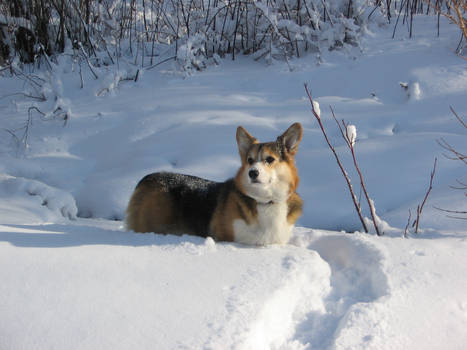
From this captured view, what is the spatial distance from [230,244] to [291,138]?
83 centimetres

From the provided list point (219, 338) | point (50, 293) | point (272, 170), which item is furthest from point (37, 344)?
point (272, 170)

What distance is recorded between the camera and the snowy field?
2074 mm

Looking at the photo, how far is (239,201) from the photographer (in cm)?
312

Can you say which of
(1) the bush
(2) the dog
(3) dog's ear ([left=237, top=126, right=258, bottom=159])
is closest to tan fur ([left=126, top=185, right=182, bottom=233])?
(2) the dog

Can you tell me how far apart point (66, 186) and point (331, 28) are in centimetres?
438

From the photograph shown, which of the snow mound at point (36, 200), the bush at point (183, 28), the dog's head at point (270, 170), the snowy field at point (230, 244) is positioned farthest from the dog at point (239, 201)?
the bush at point (183, 28)

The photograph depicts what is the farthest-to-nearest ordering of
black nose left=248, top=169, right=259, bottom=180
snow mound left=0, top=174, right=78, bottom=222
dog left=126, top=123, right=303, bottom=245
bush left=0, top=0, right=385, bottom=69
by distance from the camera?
bush left=0, top=0, right=385, bottom=69
snow mound left=0, top=174, right=78, bottom=222
dog left=126, top=123, right=303, bottom=245
black nose left=248, top=169, right=259, bottom=180

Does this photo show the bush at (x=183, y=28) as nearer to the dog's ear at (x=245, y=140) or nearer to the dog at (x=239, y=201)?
the dog at (x=239, y=201)

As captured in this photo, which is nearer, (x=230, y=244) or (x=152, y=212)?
(x=230, y=244)

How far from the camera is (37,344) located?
6.05 feet

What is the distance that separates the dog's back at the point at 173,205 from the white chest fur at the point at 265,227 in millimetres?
341

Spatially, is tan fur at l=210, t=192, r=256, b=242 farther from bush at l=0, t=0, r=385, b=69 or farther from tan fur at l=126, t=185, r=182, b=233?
bush at l=0, t=0, r=385, b=69

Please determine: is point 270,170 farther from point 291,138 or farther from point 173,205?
point 173,205

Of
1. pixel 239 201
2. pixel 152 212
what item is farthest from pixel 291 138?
pixel 152 212
